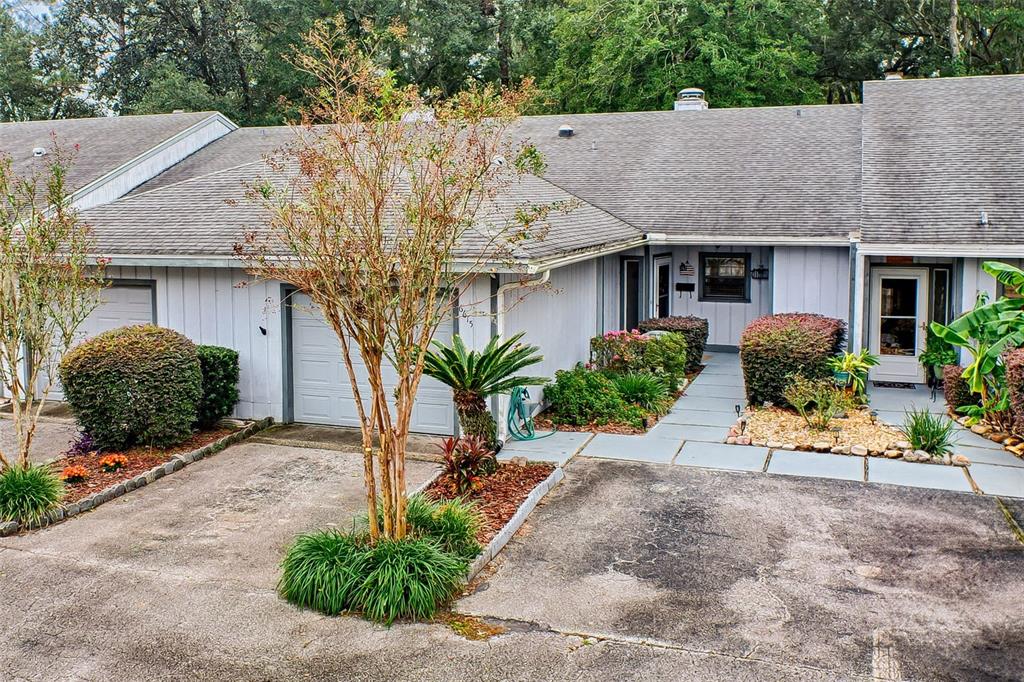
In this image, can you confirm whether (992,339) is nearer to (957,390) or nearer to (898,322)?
(957,390)

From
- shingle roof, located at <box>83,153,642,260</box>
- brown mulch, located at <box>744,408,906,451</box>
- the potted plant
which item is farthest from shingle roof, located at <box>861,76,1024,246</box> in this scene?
shingle roof, located at <box>83,153,642,260</box>

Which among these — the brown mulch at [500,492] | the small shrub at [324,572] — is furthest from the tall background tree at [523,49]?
the small shrub at [324,572]

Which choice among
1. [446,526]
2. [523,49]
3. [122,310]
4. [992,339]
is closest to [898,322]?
[992,339]

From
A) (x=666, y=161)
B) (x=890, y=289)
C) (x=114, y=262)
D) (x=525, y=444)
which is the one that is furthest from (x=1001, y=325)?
(x=114, y=262)

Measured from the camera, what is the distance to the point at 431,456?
11023 mm

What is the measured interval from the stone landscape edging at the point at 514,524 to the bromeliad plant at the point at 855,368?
492cm

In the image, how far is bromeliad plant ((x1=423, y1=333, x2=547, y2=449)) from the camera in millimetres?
10031

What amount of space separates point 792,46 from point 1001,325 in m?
19.8

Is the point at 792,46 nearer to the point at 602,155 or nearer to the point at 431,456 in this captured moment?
the point at 602,155

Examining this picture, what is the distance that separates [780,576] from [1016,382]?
15.6 ft

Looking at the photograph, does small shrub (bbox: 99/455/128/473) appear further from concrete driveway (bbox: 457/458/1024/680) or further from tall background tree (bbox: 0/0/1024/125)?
tall background tree (bbox: 0/0/1024/125)

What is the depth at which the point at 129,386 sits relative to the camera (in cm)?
1052

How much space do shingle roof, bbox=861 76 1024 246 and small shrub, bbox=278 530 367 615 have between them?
9.99 meters

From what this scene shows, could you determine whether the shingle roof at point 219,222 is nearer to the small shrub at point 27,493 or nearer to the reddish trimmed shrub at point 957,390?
the small shrub at point 27,493
